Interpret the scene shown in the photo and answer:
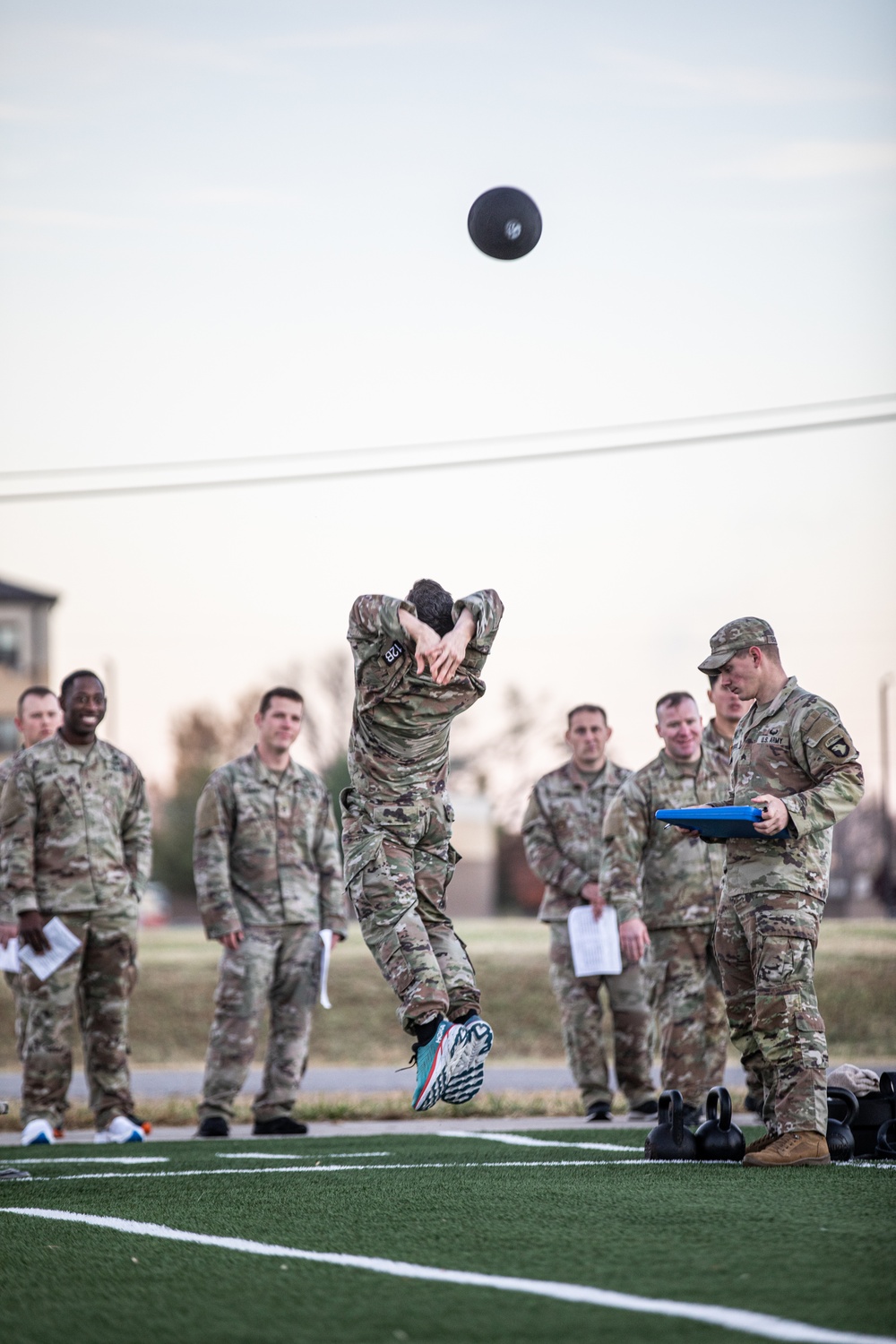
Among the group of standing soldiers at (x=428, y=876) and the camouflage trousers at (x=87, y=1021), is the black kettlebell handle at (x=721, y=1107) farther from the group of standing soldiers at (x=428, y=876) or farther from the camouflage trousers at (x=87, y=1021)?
the camouflage trousers at (x=87, y=1021)

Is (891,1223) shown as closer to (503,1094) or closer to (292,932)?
(292,932)

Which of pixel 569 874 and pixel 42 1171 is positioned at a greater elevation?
pixel 569 874

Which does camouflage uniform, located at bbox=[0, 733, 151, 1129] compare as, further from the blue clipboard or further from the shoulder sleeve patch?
the shoulder sleeve patch

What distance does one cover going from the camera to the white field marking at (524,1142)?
320 inches

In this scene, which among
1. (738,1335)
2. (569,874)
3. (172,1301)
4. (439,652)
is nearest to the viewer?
(738,1335)

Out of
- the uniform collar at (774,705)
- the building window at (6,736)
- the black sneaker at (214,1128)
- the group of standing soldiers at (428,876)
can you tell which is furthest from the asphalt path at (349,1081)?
the building window at (6,736)

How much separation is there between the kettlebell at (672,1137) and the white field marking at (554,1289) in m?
2.53

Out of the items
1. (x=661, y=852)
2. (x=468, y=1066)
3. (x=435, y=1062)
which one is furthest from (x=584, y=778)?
(x=435, y=1062)

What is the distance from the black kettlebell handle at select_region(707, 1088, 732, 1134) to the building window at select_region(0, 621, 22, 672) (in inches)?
1961

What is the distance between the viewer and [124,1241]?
17.3 ft

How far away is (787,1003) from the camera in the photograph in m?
6.88

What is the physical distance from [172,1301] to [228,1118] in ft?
19.6

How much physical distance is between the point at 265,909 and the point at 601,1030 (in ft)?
7.52

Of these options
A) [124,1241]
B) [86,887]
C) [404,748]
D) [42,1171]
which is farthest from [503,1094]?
[124,1241]
